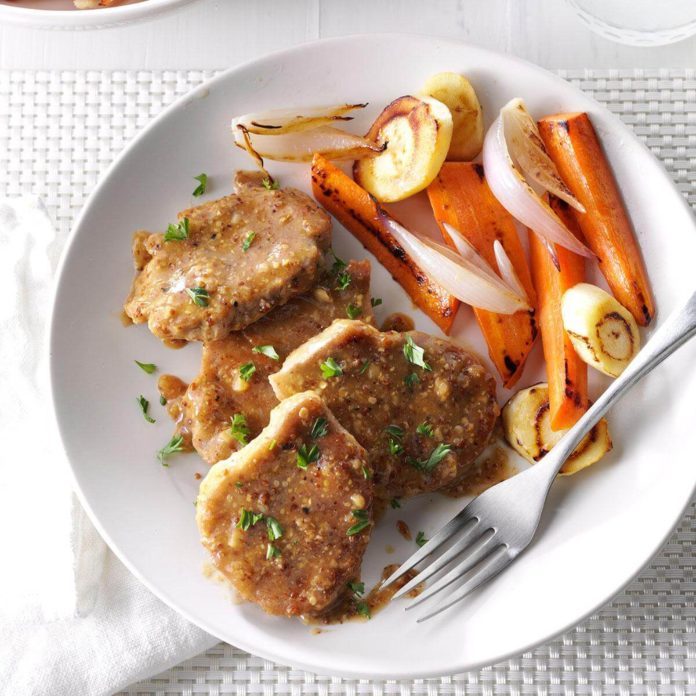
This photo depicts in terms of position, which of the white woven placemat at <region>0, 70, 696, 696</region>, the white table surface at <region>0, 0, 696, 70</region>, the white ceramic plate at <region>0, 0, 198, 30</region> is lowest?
the white woven placemat at <region>0, 70, 696, 696</region>

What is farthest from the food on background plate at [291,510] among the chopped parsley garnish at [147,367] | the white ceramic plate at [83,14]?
Result: the white ceramic plate at [83,14]

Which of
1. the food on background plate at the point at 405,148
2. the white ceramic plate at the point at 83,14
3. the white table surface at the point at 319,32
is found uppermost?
the white ceramic plate at the point at 83,14

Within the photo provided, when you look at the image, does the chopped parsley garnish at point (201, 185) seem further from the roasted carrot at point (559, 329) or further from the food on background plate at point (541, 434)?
the food on background plate at point (541, 434)

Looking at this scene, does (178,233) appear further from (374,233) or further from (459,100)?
(459,100)

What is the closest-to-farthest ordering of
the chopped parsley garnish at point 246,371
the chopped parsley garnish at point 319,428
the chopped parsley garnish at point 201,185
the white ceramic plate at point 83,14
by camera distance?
the white ceramic plate at point 83,14
the chopped parsley garnish at point 319,428
the chopped parsley garnish at point 246,371
the chopped parsley garnish at point 201,185

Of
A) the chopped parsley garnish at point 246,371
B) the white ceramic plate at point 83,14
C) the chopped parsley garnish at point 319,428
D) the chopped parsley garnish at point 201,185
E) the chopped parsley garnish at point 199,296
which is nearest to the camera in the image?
the white ceramic plate at point 83,14

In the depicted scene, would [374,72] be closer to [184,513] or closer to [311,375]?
[311,375]

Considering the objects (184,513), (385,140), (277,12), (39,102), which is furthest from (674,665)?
(39,102)

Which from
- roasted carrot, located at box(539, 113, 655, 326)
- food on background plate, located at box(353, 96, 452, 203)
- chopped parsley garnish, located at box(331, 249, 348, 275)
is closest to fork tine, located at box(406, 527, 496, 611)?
roasted carrot, located at box(539, 113, 655, 326)

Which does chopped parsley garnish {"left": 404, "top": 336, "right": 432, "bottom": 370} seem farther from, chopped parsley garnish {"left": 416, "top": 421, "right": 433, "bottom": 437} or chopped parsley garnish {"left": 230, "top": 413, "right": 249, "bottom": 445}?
chopped parsley garnish {"left": 230, "top": 413, "right": 249, "bottom": 445}
